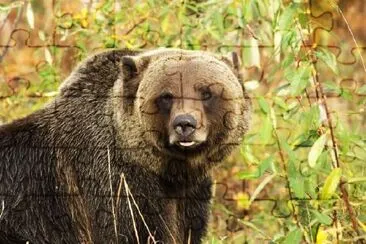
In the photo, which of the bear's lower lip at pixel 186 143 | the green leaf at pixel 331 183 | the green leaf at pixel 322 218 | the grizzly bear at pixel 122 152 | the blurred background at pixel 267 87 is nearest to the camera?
the green leaf at pixel 331 183

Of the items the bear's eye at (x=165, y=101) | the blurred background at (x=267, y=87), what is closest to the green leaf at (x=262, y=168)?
the blurred background at (x=267, y=87)

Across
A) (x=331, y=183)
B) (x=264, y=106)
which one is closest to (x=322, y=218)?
(x=331, y=183)

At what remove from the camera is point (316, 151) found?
19.5 ft

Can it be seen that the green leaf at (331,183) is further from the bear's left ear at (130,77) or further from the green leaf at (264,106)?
the bear's left ear at (130,77)

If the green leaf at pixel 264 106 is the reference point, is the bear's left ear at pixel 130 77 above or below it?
above

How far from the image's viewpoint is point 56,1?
31.8ft

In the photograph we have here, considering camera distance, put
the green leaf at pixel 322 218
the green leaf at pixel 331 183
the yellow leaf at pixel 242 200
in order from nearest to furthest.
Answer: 1. the green leaf at pixel 331 183
2. the green leaf at pixel 322 218
3. the yellow leaf at pixel 242 200

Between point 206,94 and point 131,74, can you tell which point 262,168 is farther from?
point 131,74

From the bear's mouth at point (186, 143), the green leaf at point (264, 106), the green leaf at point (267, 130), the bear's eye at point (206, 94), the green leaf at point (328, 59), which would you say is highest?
the green leaf at point (328, 59)

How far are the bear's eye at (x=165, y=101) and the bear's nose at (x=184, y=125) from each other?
9.0 inches

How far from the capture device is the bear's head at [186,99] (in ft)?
20.8

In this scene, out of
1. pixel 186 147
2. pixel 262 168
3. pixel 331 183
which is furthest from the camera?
pixel 186 147

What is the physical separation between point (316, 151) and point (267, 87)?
490 centimetres

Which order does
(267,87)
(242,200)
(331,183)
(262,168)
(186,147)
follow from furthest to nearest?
(267,87) → (242,200) → (186,147) → (262,168) → (331,183)
